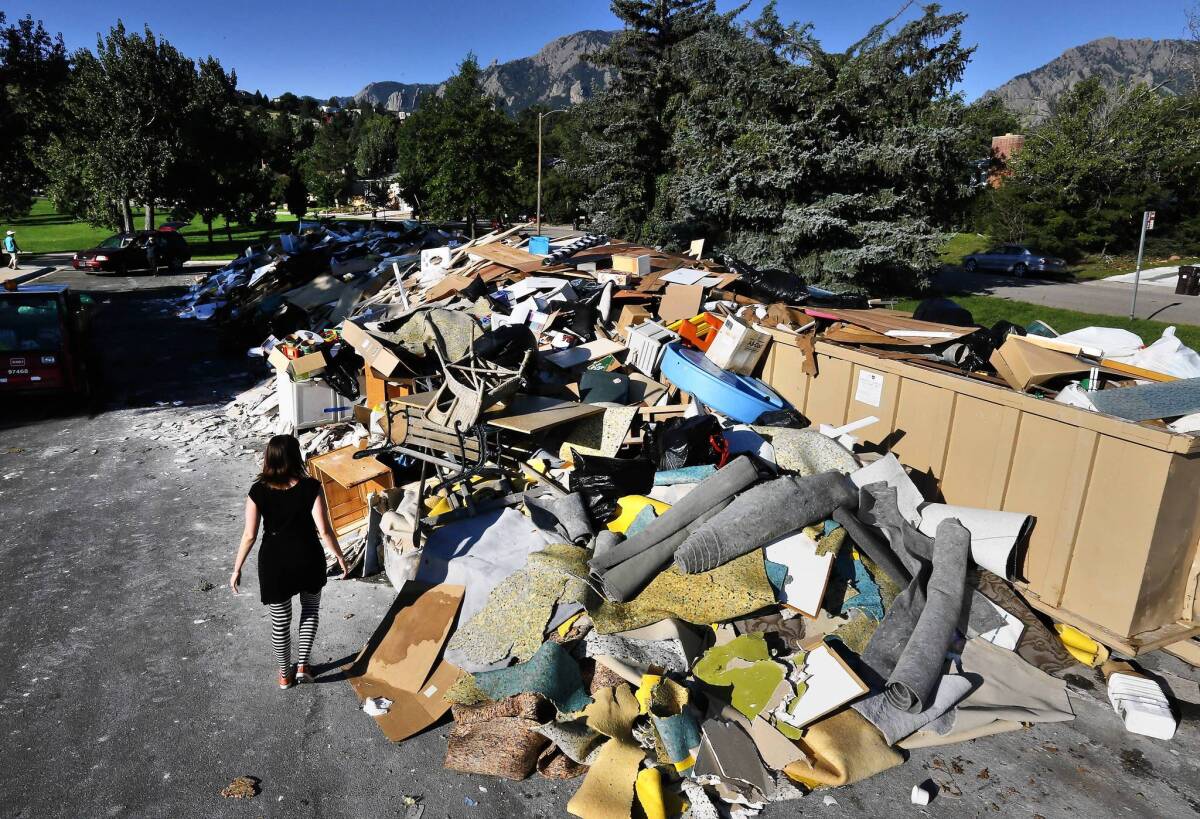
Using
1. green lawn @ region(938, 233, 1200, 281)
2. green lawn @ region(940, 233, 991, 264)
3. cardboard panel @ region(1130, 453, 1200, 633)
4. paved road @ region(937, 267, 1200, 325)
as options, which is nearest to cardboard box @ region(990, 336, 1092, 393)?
cardboard panel @ region(1130, 453, 1200, 633)

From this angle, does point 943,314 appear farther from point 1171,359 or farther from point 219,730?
point 219,730

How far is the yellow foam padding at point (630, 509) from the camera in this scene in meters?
5.23

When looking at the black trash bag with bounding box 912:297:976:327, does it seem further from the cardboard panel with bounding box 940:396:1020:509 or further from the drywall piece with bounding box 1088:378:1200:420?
the drywall piece with bounding box 1088:378:1200:420

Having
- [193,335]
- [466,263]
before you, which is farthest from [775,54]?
[193,335]

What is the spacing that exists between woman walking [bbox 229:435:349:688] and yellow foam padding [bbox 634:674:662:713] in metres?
1.96

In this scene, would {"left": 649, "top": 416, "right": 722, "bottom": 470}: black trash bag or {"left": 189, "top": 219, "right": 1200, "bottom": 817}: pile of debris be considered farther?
{"left": 649, "top": 416, "right": 722, "bottom": 470}: black trash bag

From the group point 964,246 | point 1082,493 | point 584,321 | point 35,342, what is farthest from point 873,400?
point 964,246

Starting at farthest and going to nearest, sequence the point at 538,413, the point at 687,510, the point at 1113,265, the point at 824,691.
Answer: the point at 1113,265
the point at 538,413
the point at 687,510
the point at 824,691

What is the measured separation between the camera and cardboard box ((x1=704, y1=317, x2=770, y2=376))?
697 centimetres

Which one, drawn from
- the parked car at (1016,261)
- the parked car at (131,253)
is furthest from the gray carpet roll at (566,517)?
the parked car at (1016,261)

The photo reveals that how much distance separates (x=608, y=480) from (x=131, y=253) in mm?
26846

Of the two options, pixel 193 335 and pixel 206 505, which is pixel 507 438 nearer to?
pixel 206 505

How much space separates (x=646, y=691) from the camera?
3.90 m

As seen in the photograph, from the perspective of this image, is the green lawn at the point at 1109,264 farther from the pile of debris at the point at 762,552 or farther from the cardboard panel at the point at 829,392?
the pile of debris at the point at 762,552
